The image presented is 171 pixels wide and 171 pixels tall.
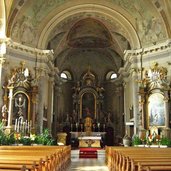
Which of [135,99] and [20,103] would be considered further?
[135,99]

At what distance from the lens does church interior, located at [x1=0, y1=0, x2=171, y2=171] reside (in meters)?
16.7

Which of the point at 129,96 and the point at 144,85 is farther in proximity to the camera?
the point at 129,96

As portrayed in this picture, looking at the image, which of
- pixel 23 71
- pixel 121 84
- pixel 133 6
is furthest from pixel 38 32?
pixel 121 84

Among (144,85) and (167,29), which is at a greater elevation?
(167,29)

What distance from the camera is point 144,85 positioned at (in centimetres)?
1766

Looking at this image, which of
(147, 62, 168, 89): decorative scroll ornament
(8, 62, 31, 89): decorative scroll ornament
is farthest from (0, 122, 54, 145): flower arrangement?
(147, 62, 168, 89): decorative scroll ornament

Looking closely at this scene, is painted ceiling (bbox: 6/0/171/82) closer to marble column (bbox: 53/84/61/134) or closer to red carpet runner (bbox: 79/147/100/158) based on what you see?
marble column (bbox: 53/84/61/134)

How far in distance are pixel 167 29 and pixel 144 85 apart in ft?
12.4

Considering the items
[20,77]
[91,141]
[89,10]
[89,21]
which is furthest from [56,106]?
[89,10]

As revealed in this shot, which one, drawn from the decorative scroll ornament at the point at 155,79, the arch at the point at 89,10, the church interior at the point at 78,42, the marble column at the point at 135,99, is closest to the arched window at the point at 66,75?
the church interior at the point at 78,42

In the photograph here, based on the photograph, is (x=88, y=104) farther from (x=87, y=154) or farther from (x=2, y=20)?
(x=2, y=20)

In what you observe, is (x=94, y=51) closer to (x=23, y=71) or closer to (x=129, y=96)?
(x=129, y=96)

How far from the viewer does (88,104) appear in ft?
87.2

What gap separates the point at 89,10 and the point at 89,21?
2101 millimetres
